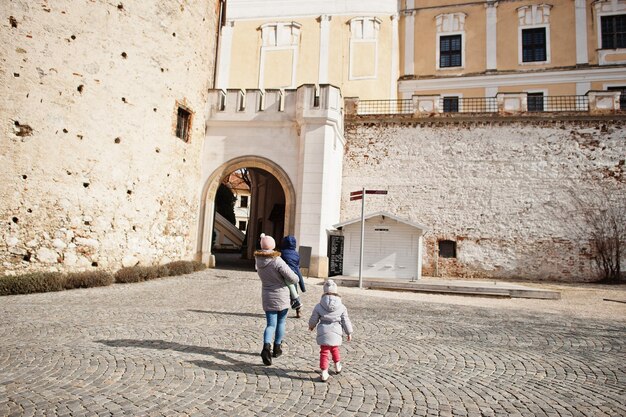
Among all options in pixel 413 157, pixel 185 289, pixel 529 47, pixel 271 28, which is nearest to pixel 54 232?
pixel 185 289

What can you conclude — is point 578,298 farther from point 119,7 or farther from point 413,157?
point 119,7

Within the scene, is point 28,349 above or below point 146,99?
below

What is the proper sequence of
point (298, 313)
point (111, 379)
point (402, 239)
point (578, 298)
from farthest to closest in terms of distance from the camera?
1. point (402, 239)
2. point (578, 298)
3. point (298, 313)
4. point (111, 379)

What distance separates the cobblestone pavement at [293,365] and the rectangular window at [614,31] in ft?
68.6

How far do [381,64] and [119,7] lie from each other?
49.0 feet

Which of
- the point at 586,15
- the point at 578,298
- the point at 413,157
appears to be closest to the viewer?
the point at 578,298

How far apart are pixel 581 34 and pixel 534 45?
2310 mm

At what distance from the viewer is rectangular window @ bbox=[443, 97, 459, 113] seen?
23141 mm

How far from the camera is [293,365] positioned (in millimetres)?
4473

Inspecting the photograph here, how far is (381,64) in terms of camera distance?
76.2 ft

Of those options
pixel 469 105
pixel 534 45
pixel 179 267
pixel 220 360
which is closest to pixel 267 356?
pixel 220 360

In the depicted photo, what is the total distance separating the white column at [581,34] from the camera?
22047 millimetres

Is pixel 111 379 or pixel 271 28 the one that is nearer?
pixel 111 379

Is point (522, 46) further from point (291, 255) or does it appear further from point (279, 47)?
point (291, 255)
